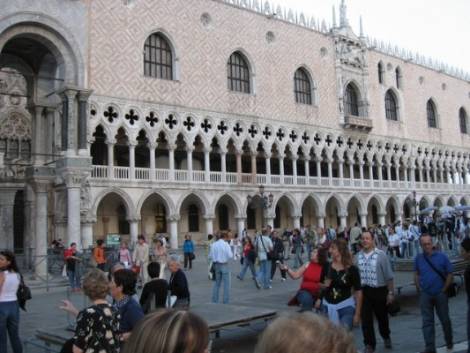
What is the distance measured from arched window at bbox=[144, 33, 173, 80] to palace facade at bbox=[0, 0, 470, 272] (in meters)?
0.06

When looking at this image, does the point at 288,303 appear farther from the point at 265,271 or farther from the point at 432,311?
the point at 265,271

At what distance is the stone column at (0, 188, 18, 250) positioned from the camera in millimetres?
25359

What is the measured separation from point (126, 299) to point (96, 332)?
38.7 inches

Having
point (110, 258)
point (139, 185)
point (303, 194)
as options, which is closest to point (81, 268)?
point (110, 258)

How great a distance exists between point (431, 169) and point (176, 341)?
41.1 m

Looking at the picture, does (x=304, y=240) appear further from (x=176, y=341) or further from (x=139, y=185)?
(x=176, y=341)

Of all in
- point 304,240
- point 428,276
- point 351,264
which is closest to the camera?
point 351,264

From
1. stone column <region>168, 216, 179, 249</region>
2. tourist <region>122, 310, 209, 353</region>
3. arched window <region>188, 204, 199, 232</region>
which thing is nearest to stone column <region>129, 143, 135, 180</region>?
stone column <region>168, 216, 179, 249</region>

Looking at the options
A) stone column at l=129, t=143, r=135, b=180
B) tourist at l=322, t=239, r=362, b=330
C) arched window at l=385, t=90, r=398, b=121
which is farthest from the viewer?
arched window at l=385, t=90, r=398, b=121

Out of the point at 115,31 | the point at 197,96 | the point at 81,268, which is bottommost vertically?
the point at 81,268

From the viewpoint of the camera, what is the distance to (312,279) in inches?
225

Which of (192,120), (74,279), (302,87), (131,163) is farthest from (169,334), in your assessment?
(302,87)

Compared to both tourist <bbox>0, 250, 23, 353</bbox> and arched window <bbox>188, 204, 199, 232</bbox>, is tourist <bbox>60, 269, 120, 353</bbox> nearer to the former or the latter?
tourist <bbox>0, 250, 23, 353</bbox>

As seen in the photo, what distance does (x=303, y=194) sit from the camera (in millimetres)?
29359
